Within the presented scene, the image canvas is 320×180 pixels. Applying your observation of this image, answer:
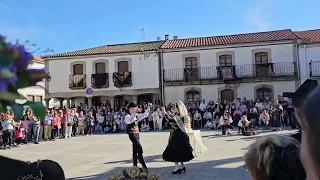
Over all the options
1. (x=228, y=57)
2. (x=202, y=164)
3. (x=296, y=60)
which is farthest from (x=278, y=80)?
(x=202, y=164)

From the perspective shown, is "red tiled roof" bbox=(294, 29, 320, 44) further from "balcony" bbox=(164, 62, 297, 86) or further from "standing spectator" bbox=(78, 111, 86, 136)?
"standing spectator" bbox=(78, 111, 86, 136)

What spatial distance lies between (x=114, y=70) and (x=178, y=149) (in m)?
24.7

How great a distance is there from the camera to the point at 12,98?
122cm

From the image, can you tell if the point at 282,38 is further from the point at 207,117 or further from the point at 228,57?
the point at 207,117

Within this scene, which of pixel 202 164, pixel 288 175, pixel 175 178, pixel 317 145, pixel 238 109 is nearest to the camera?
pixel 317 145

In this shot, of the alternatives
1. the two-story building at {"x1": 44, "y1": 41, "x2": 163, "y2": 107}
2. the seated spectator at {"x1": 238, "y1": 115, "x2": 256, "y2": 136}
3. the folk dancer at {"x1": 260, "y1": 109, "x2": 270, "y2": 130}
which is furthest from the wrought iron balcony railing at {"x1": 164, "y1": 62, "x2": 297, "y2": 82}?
the seated spectator at {"x1": 238, "y1": 115, "x2": 256, "y2": 136}

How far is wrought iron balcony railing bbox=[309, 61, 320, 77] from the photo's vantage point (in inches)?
1135

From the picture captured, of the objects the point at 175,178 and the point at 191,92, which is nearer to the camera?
the point at 175,178

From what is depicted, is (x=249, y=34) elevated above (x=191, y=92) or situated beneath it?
elevated above

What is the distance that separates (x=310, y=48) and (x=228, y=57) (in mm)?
6578

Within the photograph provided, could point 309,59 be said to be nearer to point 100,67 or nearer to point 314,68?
point 314,68

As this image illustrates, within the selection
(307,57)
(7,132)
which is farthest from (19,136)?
(307,57)

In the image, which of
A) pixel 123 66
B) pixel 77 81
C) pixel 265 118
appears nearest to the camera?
pixel 265 118

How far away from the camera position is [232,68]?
29906mm
